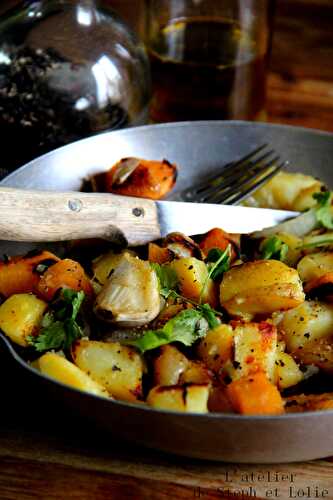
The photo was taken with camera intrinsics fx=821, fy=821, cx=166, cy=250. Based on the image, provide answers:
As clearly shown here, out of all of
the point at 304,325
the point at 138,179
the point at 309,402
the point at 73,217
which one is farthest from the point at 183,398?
the point at 138,179

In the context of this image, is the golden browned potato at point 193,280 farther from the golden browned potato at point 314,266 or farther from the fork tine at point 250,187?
the fork tine at point 250,187

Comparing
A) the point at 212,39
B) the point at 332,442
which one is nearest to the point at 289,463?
the point at 332,442

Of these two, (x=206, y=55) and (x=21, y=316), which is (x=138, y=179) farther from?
(x=206, y=55)

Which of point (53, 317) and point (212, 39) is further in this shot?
point (212, 39)

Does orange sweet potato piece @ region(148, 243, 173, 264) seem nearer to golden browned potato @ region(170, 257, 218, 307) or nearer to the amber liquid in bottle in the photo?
golden browned potato @ region(170, 257, 218, 307)

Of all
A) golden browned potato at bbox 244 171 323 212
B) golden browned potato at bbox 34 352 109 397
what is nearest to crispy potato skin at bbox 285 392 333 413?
golden browned potato at bbox 34 352 109 397

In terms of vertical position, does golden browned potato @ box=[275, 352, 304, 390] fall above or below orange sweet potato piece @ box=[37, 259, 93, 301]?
below

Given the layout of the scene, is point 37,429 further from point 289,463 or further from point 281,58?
point 281,58
